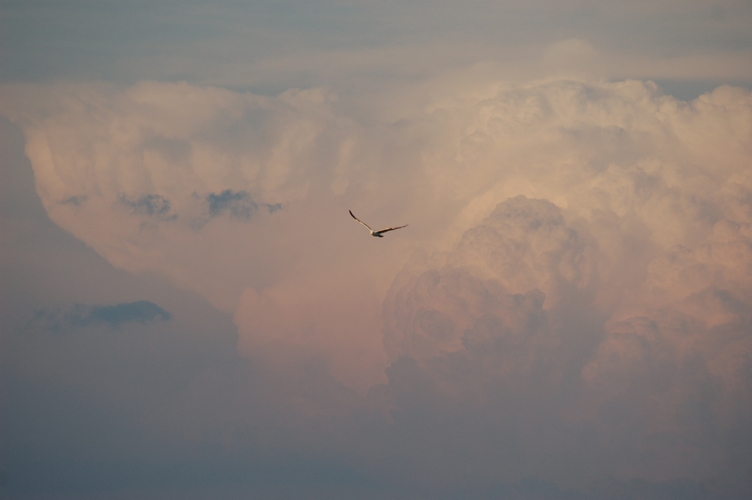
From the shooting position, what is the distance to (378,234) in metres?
109
